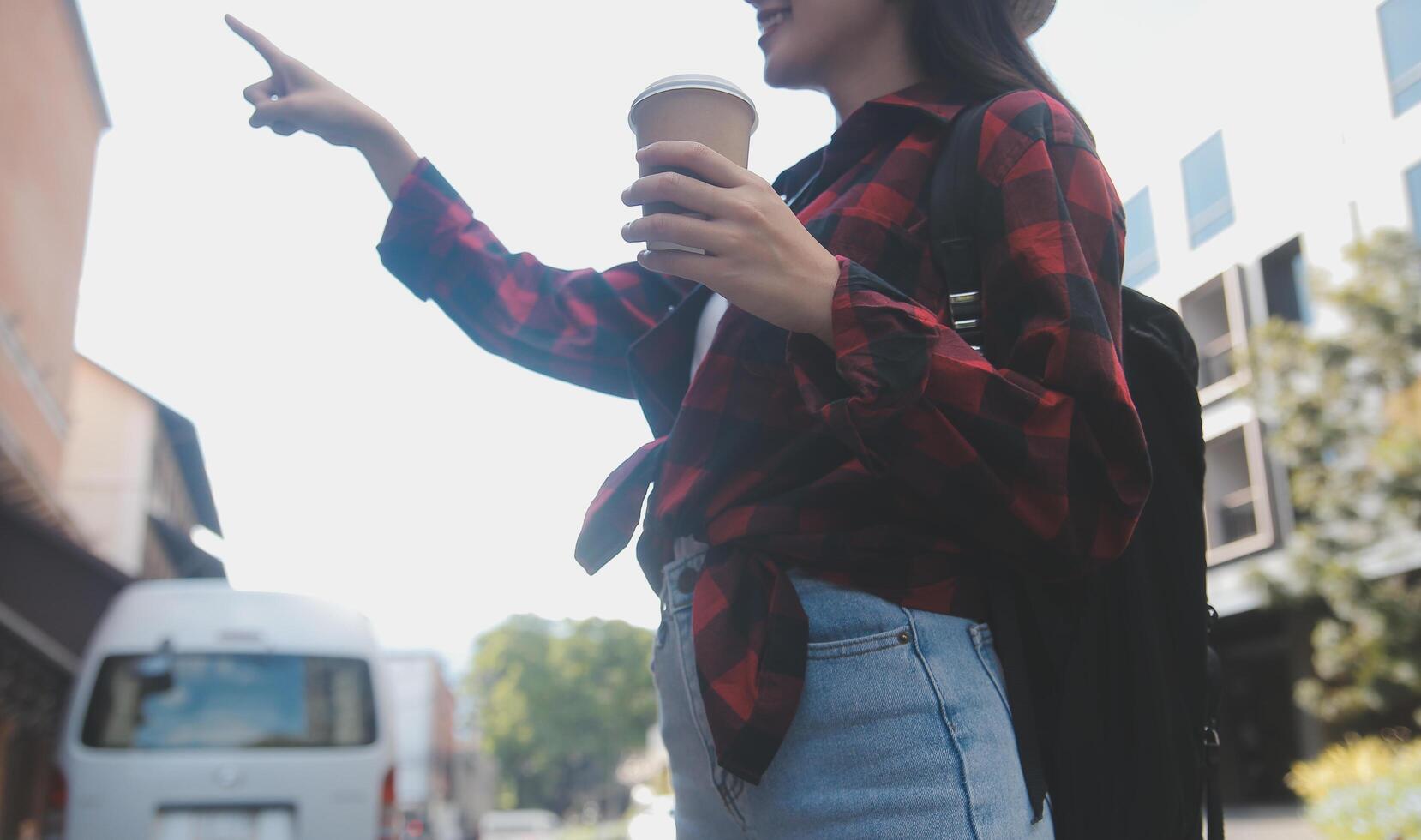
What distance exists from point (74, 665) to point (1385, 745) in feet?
43.4

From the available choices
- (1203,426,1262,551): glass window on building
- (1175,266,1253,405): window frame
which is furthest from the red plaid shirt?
(1203,426,1262,551): glass window on building

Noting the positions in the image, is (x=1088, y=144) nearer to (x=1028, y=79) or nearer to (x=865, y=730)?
(x=1028, y=79)

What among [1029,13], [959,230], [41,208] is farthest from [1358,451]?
[41,208]

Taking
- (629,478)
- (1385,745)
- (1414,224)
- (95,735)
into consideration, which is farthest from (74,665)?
(1414,224)

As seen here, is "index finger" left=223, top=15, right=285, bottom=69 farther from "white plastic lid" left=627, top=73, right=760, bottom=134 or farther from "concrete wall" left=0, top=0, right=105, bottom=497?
"concrete wall" left=0, top=0, right=105, bottom=497

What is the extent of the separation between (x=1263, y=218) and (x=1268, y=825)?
859 centimetres

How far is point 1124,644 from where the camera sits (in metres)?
1.11

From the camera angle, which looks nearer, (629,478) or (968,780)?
(968,780)

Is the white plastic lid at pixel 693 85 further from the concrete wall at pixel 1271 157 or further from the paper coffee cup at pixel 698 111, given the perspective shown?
the concrete wall at pixel 1271 157

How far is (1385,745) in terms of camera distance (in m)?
12.6

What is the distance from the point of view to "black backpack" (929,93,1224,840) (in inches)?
42.4

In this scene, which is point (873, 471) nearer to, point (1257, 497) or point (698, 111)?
point (698, 111)

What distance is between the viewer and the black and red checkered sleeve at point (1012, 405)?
3.23 ft

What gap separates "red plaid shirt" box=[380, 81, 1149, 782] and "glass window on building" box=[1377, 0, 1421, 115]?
14398mm
